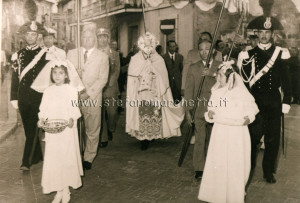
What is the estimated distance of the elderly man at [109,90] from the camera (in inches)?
274

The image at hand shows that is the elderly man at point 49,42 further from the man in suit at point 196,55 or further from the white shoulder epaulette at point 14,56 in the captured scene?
the man in suit at point 196,55

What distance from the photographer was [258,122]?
5336 mm

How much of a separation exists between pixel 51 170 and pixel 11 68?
1840mm

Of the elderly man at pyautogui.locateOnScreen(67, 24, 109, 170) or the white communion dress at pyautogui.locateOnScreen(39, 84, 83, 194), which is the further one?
the elderly man at pyautogui.locateOnScreen(67, 24, 109, 170)

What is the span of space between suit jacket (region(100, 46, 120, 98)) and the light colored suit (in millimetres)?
1107

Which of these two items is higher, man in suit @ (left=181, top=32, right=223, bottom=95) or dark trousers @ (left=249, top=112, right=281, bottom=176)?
man in suit @ (left=181, top=32, right=223, bottom=95)

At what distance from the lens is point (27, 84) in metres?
5.54

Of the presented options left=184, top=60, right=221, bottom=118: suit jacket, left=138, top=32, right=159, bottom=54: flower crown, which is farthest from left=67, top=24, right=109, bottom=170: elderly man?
left=184, top=60, right=221, bottom=118: suit jacket

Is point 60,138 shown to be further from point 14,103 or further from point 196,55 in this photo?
point 196,55

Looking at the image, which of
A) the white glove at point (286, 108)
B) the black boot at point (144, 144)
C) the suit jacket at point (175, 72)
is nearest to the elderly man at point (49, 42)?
the suit jacket at point (175, 72)

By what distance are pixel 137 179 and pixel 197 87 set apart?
1646 millimetres

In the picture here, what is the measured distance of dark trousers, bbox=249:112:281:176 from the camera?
5.34 metres

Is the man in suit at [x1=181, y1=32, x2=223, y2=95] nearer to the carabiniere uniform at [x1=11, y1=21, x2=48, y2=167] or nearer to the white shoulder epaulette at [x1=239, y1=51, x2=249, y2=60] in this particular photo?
the white shoulder epaulette at [x1=239, y1=51, x2=249, y2=60]

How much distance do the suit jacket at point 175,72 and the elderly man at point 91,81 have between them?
5.37 ft
